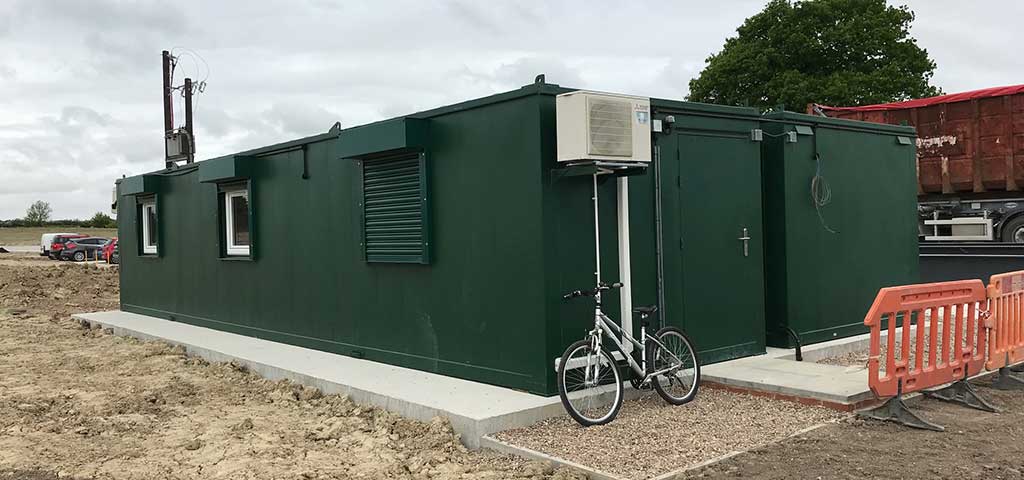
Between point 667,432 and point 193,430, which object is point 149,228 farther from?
point 667,432

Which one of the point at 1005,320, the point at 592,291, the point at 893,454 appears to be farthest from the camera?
the point at 1005,320

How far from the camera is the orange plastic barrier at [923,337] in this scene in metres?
5.43

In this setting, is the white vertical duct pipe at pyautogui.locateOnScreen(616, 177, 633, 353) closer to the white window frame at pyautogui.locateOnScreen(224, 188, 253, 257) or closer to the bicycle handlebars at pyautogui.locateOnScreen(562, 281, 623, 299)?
the bicycle handlebars at pyautogui.locateOnScreen(562, 281, 623, 299)

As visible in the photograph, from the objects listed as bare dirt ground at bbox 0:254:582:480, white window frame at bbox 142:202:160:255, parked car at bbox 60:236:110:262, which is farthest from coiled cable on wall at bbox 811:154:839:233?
parked car at bbox 60:236:110:262

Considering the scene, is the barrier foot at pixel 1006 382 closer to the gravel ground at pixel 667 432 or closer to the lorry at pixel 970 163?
the gravel ground at pixel 667 432

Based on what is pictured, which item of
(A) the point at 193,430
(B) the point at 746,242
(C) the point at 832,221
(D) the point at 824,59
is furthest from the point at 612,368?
(D) the point at 824,59

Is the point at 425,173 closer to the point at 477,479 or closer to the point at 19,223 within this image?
the point at 477,479

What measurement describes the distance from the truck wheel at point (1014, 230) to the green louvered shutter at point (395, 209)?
39.3 ft

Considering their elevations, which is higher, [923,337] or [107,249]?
[107,249]

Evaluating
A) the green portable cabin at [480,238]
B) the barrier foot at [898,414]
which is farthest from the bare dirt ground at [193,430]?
the barrier foot at [898,414]

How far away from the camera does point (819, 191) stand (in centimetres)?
844

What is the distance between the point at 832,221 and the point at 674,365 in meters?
3.53

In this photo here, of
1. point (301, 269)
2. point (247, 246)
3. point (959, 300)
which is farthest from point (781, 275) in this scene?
point (247, 246)

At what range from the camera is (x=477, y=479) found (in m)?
4.71
